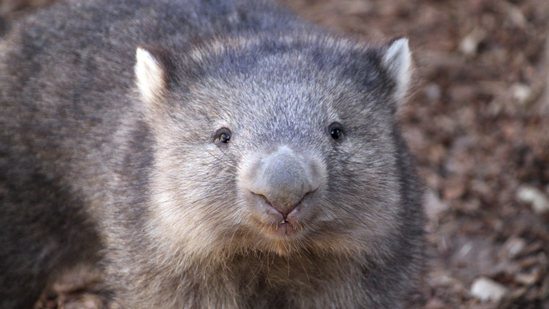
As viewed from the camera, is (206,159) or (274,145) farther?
(206,159)

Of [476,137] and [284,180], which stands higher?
[476,137]

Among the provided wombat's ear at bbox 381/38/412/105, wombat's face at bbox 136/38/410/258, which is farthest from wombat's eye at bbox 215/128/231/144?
wombat's ear at bbox 381/38/412/105

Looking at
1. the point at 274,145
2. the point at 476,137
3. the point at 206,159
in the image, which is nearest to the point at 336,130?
the point at 274,145

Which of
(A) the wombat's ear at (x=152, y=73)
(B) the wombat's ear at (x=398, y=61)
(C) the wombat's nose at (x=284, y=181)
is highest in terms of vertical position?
(B) the wombat's ear at (x=398, y=61)

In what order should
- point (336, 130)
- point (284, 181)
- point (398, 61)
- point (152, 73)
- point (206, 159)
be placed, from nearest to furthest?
point (284, 181) → point (206, 159) → point (336, 130) → point (152, 73) → point (398, 61)

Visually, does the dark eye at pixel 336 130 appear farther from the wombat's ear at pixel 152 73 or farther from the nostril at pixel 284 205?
the wombat's ear at pixel 152 73

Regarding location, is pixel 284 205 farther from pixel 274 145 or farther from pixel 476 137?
pixel 476 137

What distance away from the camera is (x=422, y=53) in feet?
31.1

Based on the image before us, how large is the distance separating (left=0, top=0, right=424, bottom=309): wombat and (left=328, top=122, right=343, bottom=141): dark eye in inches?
0.4

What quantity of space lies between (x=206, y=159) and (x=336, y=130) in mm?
897

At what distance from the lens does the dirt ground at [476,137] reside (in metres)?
6.97

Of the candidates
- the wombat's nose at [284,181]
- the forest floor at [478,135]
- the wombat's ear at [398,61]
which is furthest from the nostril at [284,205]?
the forest floor at [478,135]

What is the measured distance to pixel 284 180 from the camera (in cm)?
389

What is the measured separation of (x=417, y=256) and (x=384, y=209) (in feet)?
3.10
